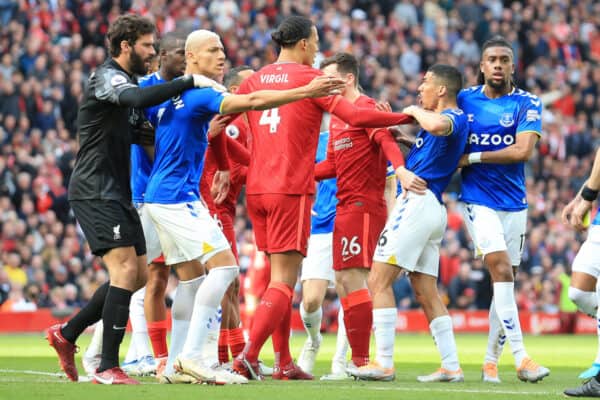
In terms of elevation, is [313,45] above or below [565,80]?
below

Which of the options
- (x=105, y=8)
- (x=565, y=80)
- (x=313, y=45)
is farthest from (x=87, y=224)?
(x=565, y=80)

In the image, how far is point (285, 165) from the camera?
9492 millimetres

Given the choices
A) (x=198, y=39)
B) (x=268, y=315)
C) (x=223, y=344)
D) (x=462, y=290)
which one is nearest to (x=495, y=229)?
(x=268, y=315)

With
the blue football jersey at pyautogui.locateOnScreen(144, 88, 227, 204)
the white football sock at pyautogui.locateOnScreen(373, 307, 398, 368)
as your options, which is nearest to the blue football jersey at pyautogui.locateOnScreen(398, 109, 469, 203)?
the white football sock at pyautogui.locateOnScreen(373, 307, 398, 368)

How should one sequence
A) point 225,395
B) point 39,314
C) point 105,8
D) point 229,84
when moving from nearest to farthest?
point 225,395
point 229,84
point 39,314
point 105,8

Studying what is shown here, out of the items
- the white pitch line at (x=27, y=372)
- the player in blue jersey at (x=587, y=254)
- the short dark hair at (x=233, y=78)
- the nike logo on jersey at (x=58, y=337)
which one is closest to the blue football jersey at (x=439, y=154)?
the player in blue jersey at (x=587, y=254)

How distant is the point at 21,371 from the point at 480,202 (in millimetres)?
4429

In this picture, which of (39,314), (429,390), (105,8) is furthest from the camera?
(105,8)

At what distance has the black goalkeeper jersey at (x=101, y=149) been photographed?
9188 mm

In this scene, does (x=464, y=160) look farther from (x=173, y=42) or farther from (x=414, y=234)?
(x=173, y=42)

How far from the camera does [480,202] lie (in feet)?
34.8

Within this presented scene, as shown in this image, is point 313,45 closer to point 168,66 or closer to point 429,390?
point 168,66

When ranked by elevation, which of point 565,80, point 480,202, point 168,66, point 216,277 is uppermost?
point 565,80

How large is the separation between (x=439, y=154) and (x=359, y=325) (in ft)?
5.18
